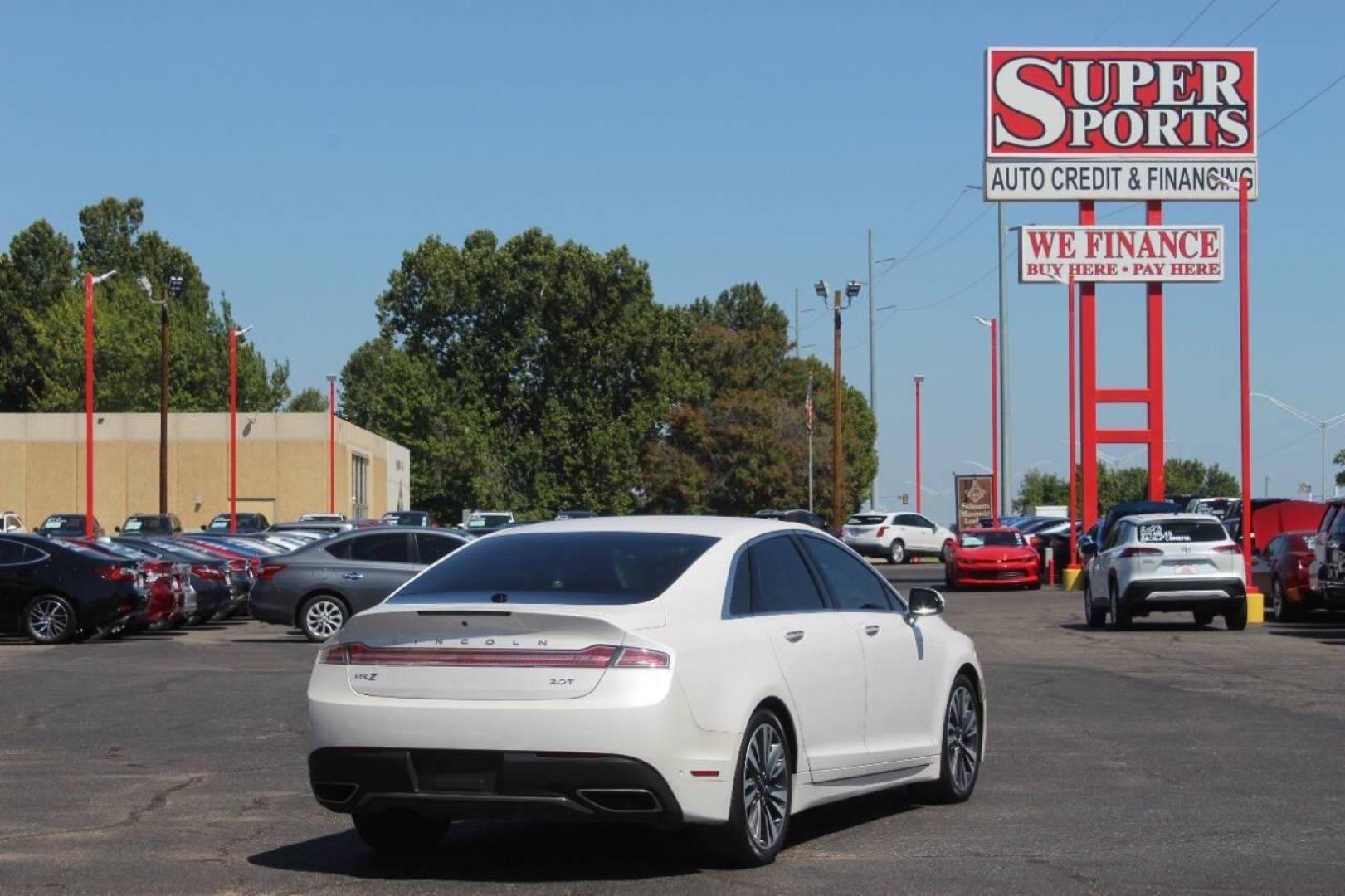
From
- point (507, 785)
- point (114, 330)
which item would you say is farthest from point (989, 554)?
point (114, 330)

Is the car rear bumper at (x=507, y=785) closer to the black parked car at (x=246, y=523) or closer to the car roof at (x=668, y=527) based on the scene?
the car roof at (x=668, y=527)

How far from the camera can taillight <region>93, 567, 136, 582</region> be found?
27.0 m

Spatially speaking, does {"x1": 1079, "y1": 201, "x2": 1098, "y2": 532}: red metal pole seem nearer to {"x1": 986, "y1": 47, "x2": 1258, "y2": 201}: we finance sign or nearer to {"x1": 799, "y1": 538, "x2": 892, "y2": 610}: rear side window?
{"x1": 986, "y1": 47, "x2": 1258, "y2": 201}: we finance sign

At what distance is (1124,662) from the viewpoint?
23000mm

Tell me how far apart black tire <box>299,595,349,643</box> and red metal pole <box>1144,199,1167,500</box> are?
26.2 meters

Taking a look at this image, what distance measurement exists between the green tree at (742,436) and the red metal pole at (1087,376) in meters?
54.5

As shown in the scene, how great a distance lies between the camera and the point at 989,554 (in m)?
47.1

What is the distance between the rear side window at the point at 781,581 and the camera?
932 centimetres

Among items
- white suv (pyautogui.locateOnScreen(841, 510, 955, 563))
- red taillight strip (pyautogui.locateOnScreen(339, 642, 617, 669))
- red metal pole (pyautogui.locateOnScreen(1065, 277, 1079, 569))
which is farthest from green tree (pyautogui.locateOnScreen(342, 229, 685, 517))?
red taillight strip (pyautogui.locateOnScreen(339, 642, 617, 669))

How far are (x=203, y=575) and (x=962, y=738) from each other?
21.9 meters

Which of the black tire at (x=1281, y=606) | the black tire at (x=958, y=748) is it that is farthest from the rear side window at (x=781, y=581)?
the black tire at (x=1281, y=606)

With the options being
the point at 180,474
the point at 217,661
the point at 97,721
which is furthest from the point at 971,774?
the point at 180,474

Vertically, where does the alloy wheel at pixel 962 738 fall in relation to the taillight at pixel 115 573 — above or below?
below

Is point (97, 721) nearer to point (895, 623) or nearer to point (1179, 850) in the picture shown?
point (895, 623)
